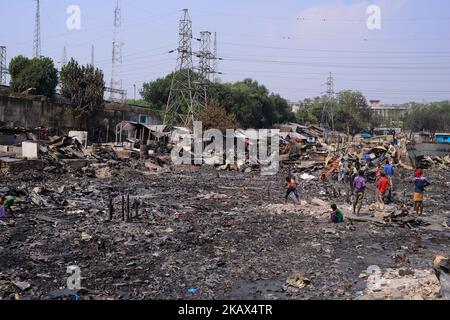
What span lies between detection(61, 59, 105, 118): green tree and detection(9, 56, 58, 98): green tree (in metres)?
1.60

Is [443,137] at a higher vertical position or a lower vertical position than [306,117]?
Answer: lower

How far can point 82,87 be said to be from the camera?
35.2m

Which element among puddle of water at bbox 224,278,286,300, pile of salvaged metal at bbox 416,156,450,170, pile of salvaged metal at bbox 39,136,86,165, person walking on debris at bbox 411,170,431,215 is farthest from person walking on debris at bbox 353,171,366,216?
pile of salvaged metal at bbox 416,156,450,170

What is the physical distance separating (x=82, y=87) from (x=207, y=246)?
→ 29.2 m

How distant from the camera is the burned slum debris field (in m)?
6.52

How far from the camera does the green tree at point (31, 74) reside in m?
35.3

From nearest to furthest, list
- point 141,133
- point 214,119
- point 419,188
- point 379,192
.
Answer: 1. point 419,188
2. point 379,192
3. point 141,133
4. point 214,119

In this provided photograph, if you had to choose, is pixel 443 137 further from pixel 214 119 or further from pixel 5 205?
pixel 5 205

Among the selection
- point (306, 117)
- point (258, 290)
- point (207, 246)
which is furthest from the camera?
point (306, 117)

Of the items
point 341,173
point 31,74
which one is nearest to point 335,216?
point 341,173

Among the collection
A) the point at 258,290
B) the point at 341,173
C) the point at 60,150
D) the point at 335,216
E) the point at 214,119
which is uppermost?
the point at 214,119

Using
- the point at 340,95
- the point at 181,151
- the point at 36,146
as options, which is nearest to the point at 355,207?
the point at 36,146
